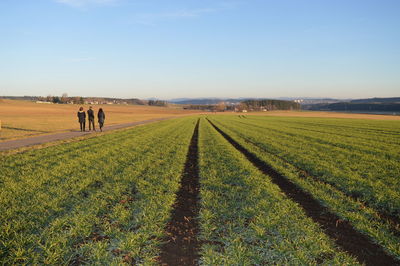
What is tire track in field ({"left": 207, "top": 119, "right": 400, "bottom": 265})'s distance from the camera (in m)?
4.62

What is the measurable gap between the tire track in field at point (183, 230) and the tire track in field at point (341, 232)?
2933 mm

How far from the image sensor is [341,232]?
5.62 metres

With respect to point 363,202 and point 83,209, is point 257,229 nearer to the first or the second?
point 363,202

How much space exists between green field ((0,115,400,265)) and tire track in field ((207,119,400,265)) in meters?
0.02

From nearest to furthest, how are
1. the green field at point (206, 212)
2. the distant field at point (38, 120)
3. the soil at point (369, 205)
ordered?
the green field at point (206, 212)
the soil at point (369, 205)
the distant field at point (38, 120)

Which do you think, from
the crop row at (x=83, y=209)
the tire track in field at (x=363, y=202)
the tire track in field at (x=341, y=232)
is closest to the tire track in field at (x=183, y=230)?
the crop row at (x=83, y=209)

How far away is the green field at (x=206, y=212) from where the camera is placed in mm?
4605

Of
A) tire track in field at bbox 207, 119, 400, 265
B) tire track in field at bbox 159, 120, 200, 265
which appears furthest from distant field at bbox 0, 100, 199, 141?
tire track in field at bbox 207, 119, 400, 265

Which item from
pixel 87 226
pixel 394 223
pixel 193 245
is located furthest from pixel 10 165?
pixel 394 223

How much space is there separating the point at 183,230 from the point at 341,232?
351 centimetres

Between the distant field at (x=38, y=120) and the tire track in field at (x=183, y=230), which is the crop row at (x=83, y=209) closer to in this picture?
the tire track in field at (x=183, y=230)

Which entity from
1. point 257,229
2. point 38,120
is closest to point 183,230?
point 257,229

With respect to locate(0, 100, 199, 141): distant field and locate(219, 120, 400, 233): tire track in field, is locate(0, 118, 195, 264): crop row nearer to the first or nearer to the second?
locate(219, 120, 400, 233): tire track in field

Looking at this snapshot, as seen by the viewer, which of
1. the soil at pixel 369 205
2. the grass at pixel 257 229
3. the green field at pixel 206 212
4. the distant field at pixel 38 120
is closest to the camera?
the grass at pixel 257 229
